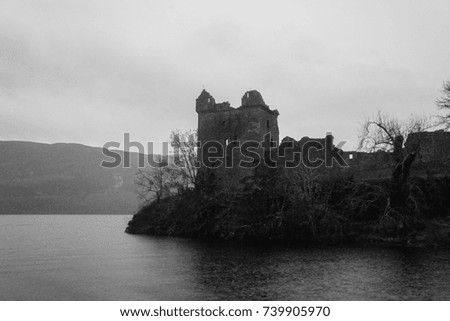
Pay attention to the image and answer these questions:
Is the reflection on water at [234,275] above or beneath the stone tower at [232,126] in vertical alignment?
beneath

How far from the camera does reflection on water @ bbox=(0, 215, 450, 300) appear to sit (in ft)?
47.4

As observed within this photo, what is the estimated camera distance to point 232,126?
145 ft

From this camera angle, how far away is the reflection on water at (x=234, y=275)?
47.4ft

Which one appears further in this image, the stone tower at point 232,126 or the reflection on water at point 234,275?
the stone tower at point 232,126

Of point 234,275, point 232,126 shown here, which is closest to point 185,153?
point 232,126

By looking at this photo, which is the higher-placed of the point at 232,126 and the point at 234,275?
the point at 232,126

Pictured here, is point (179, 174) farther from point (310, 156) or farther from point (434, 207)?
point (434, 207)

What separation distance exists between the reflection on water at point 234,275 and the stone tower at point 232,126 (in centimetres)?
1674

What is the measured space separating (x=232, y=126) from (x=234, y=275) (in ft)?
90.7

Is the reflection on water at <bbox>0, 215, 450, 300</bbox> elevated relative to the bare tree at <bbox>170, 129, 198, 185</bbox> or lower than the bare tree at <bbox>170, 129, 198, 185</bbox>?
lower

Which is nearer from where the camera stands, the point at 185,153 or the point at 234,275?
the point at 234,275

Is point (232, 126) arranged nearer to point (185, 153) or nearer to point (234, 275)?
point (185, 153)

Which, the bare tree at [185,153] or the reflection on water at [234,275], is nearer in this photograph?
the reflection on water at [234,275]

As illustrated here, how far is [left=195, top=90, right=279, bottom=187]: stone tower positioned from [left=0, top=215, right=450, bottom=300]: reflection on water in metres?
16.7
